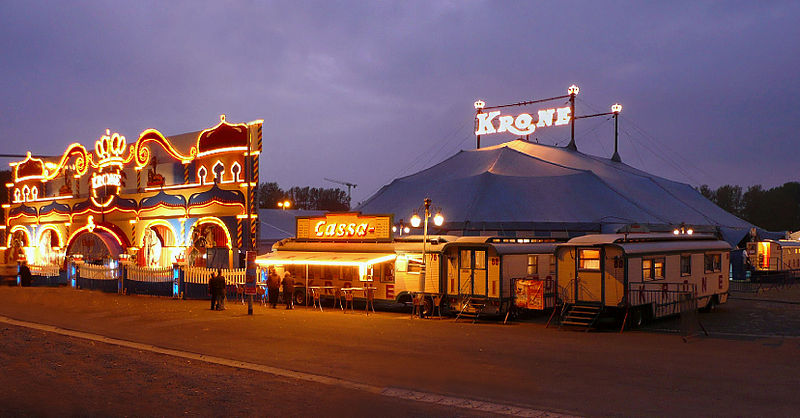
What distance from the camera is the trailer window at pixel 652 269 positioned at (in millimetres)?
21703

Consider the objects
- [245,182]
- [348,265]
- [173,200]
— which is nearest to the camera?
[348,265]

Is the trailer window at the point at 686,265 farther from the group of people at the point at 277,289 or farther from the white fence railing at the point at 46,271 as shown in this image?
the white fence railing at the point at 46,271

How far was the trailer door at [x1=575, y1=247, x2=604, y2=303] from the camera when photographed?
835 inches

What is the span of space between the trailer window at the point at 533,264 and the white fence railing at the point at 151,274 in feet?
58.7

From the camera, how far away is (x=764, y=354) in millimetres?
15656

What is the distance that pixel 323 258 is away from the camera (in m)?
28.3

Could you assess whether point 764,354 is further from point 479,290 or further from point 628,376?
point 479,290

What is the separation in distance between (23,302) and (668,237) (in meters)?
27.0

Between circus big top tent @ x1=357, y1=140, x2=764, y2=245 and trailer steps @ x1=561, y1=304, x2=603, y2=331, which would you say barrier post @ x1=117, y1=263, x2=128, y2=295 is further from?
trailer steps @ x1=561, y1=304, x2=603, y2=331

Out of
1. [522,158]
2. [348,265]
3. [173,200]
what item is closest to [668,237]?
[348,265]

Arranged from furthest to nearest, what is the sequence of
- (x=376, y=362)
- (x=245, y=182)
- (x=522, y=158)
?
1. (x=522, y=158)
2. (x=245, y=182)
3. (x=376, y=362)

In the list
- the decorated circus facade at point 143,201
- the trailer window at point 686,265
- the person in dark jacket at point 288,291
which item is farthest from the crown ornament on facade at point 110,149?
the trailer window at point 686,265

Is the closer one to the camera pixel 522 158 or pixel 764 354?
pixel 764 354

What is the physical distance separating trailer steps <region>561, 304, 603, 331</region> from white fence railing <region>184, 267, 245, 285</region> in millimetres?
16012
